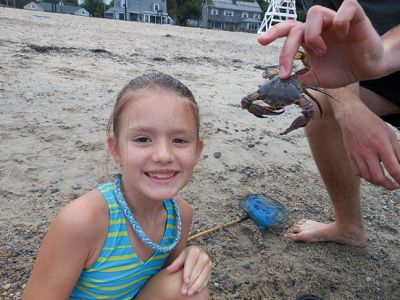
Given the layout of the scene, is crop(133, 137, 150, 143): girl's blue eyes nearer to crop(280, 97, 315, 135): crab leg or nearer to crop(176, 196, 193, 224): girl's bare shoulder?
crop(176, 196, 193, 224): girl's bare shoulder

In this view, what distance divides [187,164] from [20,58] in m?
5.39

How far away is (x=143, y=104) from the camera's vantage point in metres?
1.30

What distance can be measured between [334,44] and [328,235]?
4.10ft

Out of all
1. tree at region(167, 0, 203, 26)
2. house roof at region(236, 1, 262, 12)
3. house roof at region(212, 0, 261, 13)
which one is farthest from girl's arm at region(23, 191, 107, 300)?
house roof at region(236, 1, 262, 12)

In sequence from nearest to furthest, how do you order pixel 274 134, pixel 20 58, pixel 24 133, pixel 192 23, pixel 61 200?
pixel 61 200
pixel 24 133
pixel 274 134
pixel 20 58
pixel 192 23

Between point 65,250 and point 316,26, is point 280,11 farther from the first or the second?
point 65,250

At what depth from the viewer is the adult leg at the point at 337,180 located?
6.94 feet

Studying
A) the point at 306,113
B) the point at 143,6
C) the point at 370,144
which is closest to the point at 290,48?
the point at 370,144

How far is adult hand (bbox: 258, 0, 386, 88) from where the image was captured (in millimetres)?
1214

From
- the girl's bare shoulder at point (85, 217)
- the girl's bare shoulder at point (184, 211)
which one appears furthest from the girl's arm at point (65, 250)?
the girl's bare shoulder at point (184, 211)

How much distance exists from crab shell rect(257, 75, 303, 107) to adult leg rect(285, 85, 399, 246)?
393 mm

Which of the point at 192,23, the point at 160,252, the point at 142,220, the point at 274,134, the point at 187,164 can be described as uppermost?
the point at 187,164

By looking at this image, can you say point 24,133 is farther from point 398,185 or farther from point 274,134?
point 398,185

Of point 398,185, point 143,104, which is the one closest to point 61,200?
point 143,104
